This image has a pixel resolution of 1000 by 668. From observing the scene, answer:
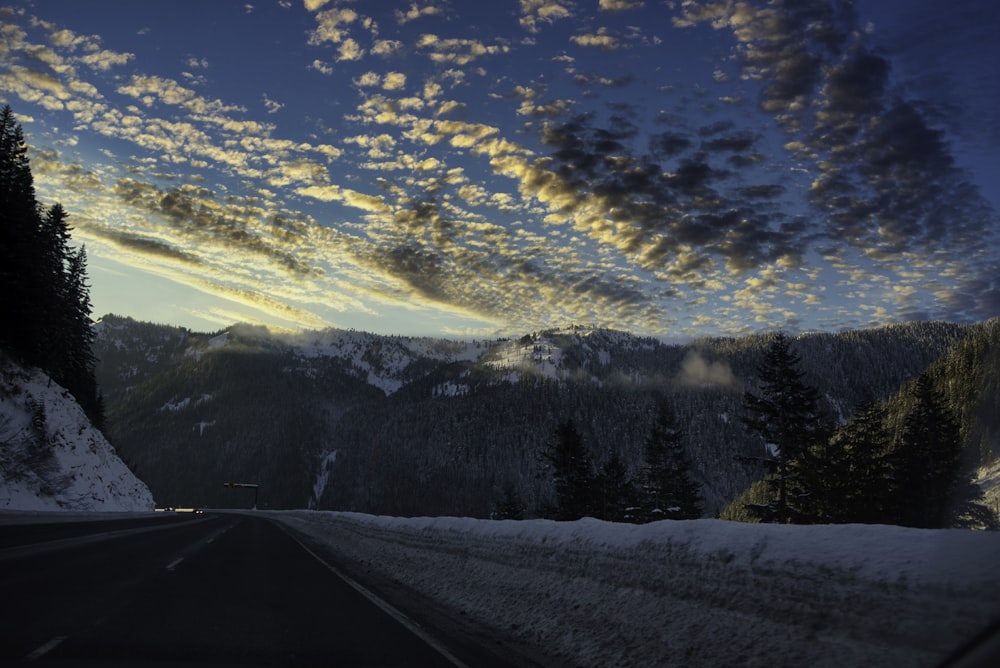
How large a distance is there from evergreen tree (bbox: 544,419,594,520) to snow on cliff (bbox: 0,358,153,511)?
3753cm

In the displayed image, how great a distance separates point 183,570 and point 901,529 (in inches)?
559

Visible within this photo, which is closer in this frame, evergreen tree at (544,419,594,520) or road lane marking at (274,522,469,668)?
road lane marking at (274,522,469,668)

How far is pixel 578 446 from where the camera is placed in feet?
159

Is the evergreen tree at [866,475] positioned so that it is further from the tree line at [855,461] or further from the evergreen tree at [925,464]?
the evergreen tree at [925,464]

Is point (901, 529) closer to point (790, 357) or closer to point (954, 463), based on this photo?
point (790, 357)

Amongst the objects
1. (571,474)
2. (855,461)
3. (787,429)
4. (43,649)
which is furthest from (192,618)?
Result: (571,474)

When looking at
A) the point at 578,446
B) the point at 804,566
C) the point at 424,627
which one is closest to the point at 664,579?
the point at 804,566

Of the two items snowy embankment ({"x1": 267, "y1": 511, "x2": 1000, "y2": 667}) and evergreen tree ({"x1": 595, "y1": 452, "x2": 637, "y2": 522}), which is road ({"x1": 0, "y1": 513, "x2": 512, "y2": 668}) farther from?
evergreen tree ({"x1": 595, "y1": 452, "x2": 637, "y2": 522})

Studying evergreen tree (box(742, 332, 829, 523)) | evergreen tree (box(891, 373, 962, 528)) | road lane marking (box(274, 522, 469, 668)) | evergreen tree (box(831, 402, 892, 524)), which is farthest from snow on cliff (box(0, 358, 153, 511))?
evergreen tree (box(891, 373, 962, 528))

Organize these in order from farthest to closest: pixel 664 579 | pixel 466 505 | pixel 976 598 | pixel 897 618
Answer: pixel 466 505 < pixel 664 579 < pixel 897 618 < pixel 976 598

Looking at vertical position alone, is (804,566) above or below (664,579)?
Result: above

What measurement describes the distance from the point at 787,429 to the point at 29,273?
5215 cm

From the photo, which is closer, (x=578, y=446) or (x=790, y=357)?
(x=790, y=357)

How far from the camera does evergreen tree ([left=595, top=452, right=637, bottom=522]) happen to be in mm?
49375
